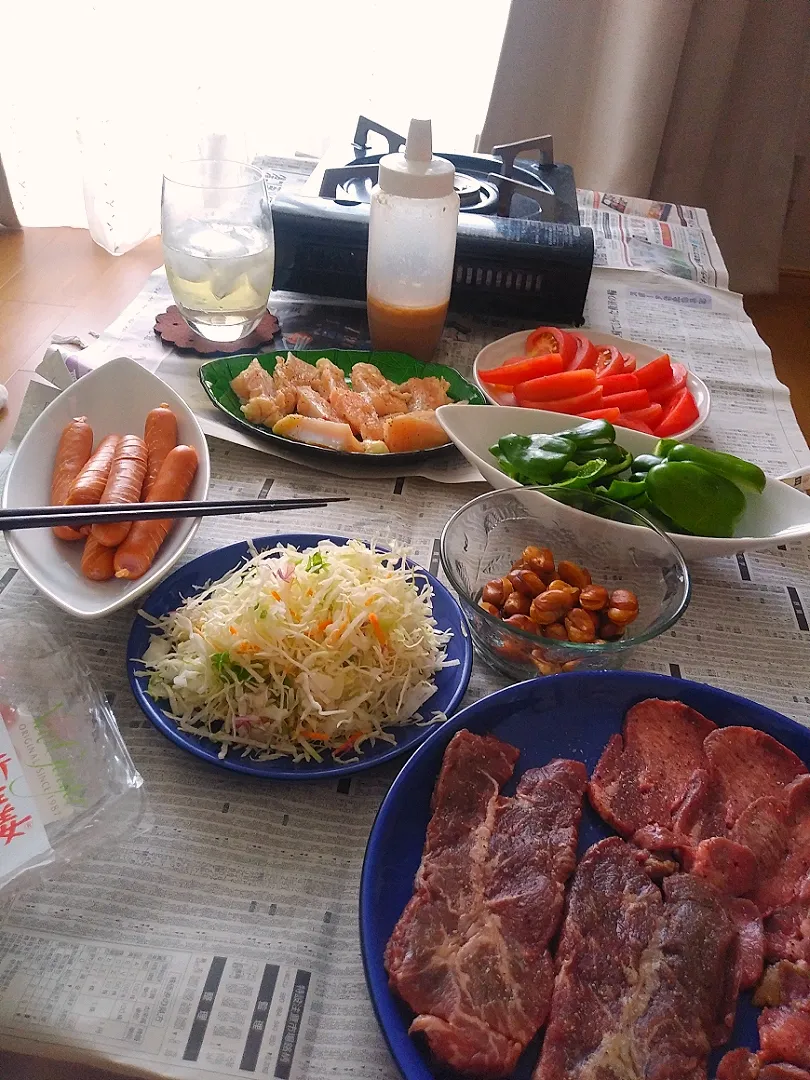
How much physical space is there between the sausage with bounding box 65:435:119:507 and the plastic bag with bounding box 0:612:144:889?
0.20 meters

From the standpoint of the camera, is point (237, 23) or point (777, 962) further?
point (237, 23)

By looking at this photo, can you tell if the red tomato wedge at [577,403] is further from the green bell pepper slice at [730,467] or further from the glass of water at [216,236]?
the glass of water at [216,236]

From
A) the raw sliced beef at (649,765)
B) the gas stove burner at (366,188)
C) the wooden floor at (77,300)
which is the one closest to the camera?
the raw sliced beef at (649,765)

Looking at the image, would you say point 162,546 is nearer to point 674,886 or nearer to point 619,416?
point 674,886

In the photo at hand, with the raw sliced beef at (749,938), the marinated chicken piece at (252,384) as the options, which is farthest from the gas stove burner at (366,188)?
the raw sliced beef at (749,938)

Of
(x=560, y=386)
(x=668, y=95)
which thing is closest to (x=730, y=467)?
(x=560, y=386)

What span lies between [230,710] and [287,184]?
64.3 inches

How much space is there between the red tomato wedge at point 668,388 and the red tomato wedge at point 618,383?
4cm

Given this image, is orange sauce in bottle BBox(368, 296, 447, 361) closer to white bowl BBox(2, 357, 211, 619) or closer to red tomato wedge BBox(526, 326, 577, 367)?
red tomato wedge BBox(526, 326, 577, 367)

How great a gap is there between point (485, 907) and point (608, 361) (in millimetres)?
1026

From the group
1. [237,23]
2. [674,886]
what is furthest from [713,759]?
[237,23]

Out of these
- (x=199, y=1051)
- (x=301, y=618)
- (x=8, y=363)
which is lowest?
(x=8, y=363)

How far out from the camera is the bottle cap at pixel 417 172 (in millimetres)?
1221

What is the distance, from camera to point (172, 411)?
109 cm
